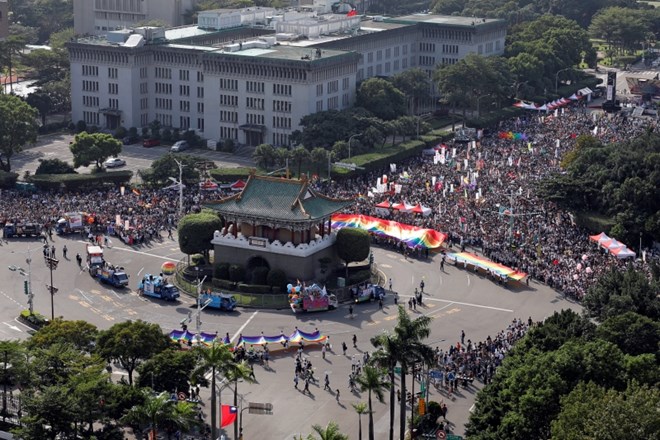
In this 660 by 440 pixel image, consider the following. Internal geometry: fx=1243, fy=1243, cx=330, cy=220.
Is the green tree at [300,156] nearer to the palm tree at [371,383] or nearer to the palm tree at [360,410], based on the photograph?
the palm tree at [360,410]


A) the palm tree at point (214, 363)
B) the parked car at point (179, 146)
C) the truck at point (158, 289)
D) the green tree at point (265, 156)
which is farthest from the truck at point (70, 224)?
the palm tree at point (214, 363)

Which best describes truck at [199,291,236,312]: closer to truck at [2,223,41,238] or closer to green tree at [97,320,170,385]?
green tree at [97,320,170,385]

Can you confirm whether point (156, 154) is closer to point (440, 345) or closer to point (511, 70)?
point (511, 70)

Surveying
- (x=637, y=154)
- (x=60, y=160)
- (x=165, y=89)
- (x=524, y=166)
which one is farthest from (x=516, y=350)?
(x=165, y=89)

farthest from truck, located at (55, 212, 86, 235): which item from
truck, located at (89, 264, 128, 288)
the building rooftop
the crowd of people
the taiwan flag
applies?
the taiwan flag

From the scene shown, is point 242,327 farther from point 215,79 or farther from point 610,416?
point 215,79

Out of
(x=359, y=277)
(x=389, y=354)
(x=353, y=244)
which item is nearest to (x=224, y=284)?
(x=353, y=244)
